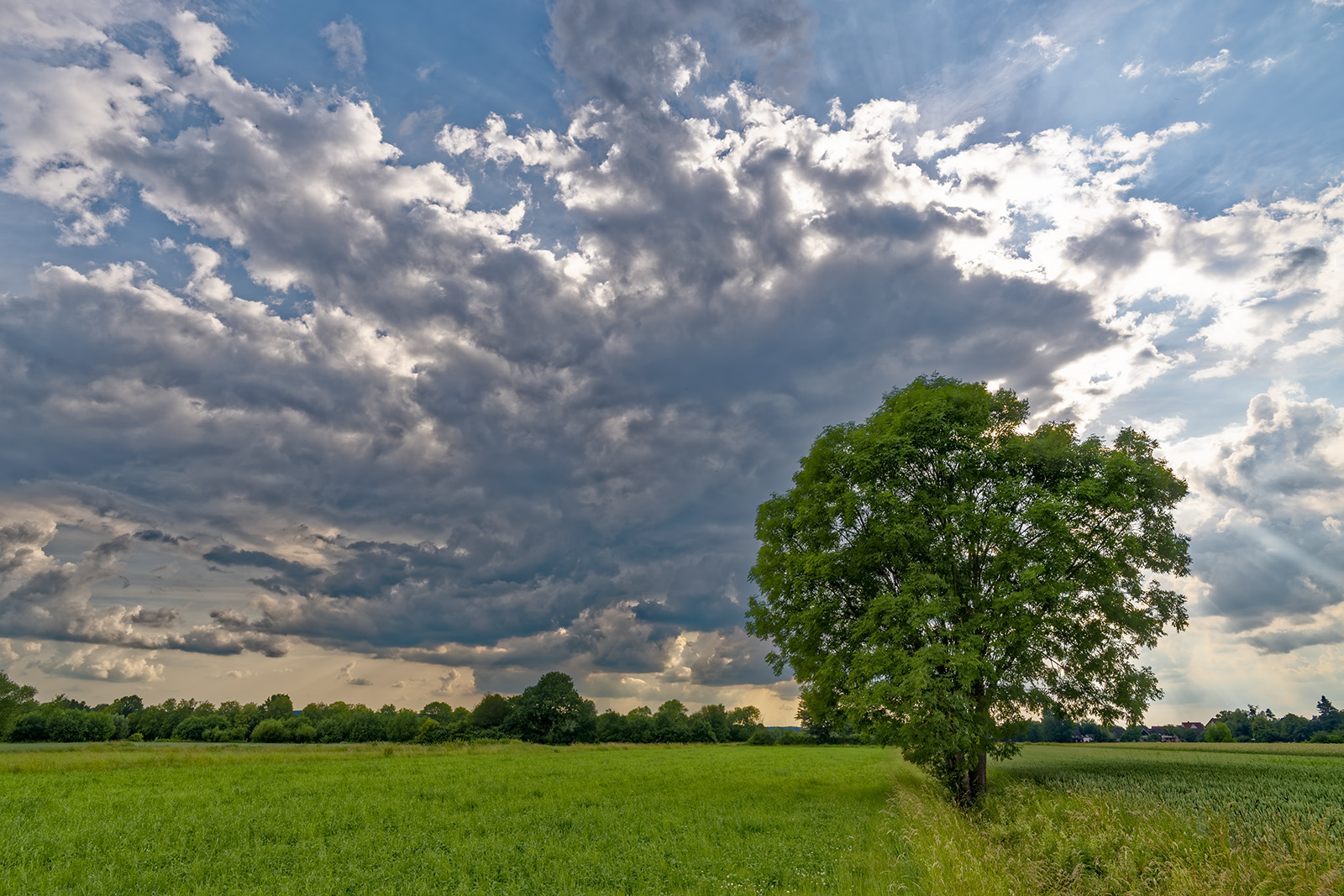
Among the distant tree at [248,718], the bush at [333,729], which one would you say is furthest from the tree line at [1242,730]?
the distant tree at [248,718]

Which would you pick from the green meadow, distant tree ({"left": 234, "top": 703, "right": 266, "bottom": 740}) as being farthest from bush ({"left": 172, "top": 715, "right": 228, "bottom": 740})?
the green meadow

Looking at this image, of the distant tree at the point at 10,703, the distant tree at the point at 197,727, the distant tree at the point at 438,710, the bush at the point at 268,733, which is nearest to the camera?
the distant tree at the point at 10,703

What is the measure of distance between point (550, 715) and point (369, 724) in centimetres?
3113

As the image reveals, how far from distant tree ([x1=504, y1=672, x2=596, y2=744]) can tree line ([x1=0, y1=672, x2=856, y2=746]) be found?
148 millimetres

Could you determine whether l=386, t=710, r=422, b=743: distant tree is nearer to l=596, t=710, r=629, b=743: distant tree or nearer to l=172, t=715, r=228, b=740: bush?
l=172, t=715, r=228, b=740: bush

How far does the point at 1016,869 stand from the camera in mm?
13570

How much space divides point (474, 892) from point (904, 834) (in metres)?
11.9

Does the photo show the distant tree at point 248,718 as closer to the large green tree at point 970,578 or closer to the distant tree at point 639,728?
the distant tree at point 639,728

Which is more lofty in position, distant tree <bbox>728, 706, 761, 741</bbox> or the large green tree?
the large green tree

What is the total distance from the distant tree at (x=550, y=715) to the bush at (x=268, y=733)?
116ft

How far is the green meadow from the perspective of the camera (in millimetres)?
12734

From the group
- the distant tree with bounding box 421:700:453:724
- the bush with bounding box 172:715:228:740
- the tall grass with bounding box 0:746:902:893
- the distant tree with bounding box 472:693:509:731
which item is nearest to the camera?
the tall grass with bounding box 0:746:902:893

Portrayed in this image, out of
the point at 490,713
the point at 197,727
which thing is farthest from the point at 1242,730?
the point at 197,727

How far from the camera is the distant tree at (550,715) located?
10169cm
